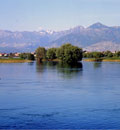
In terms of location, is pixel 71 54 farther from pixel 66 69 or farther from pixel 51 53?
pixel 66 69

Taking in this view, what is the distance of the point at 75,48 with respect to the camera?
11744cm

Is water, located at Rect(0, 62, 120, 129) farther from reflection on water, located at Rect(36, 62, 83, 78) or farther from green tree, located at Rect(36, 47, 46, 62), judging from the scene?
green tree, located at Rect(36, 47, 46, 62)

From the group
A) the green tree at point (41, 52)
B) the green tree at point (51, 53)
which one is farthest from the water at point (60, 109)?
the green tree at point (41, 52)

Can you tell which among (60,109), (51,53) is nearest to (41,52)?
(51,53)

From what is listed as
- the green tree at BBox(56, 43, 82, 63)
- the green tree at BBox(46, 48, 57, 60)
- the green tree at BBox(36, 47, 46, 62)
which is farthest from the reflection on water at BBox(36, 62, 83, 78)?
the green tree at BBox(36, 47, 46, 62)

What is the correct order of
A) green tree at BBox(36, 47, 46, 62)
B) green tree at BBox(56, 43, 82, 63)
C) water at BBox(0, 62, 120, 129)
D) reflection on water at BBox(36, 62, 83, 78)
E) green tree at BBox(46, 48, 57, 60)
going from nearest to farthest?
1. water at BBox(0, 62, 120, 129)
2. reflection on water at BBox(36, 62, 83, 78)
3. green tree at BBox(56, 43, 82, 63)
4. green tree at BBox(46, 48, 57, 60)
5. green tree at BBox(36, 47, 46, 62)

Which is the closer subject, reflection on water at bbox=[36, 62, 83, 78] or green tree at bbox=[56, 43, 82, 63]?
reflection on water at bbox=[36, 62, 83, 78]

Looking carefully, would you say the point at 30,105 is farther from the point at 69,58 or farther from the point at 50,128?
the point at 69,58

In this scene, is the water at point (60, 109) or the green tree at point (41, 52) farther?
the green tree at point (41, 52)

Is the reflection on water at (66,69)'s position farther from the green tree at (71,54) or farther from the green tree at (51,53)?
the green tree at (51,53)

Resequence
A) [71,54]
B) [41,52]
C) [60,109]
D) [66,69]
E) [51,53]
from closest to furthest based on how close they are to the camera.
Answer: [60,109]
[66,69]
[71,54]
[51,53]
[41,52]

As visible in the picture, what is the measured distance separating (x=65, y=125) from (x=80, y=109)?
205 inches

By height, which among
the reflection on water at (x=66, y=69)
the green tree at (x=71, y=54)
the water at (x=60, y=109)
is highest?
the green tree at (x=71, y=54)

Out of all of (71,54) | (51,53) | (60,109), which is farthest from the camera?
(51,53)
